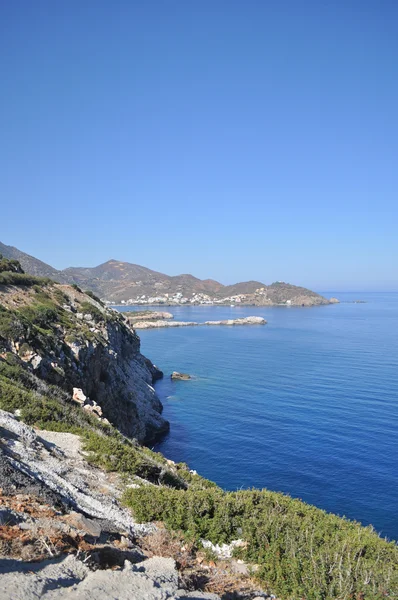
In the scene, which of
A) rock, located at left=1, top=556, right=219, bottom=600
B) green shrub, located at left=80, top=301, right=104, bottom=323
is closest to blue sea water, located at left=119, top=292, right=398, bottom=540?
green shrub, located at left=80, top=301, right=104, bottom=323

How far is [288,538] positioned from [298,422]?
135ft

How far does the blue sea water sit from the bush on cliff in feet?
37.1

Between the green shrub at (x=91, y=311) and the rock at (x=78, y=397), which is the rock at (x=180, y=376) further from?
the rock at (x=78, y=397)

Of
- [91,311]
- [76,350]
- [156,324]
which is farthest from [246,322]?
[76,350]

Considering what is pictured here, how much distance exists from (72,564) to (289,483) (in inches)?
1278

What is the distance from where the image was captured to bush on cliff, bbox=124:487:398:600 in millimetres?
8867

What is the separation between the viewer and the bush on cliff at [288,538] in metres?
8.87

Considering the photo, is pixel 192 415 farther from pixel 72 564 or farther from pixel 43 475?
pixel 72 564

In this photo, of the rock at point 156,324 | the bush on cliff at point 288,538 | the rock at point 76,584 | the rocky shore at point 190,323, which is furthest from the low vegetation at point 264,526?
the rocky shore at point 190,323

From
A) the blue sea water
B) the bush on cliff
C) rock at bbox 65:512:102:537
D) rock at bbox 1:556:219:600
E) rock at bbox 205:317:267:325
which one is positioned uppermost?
rock at bbox 1:556:219:600

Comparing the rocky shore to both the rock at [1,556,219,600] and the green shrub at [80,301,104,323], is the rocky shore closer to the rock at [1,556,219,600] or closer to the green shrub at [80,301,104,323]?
the green shrub at [80,301,104,323]

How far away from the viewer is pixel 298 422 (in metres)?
49.3

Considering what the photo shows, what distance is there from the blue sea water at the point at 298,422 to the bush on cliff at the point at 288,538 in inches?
445

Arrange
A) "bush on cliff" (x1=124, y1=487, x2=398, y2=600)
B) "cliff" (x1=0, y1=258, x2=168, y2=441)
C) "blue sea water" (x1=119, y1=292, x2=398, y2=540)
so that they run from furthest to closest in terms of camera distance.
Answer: "blue sea water" (x1=119, y1=292, x2=398, y2=540) → "cliff" (x1=0, y1=258, x2=168, y2=441) → "bush on cliff" (x1=124, y1=487, x2=398, y2=600)
